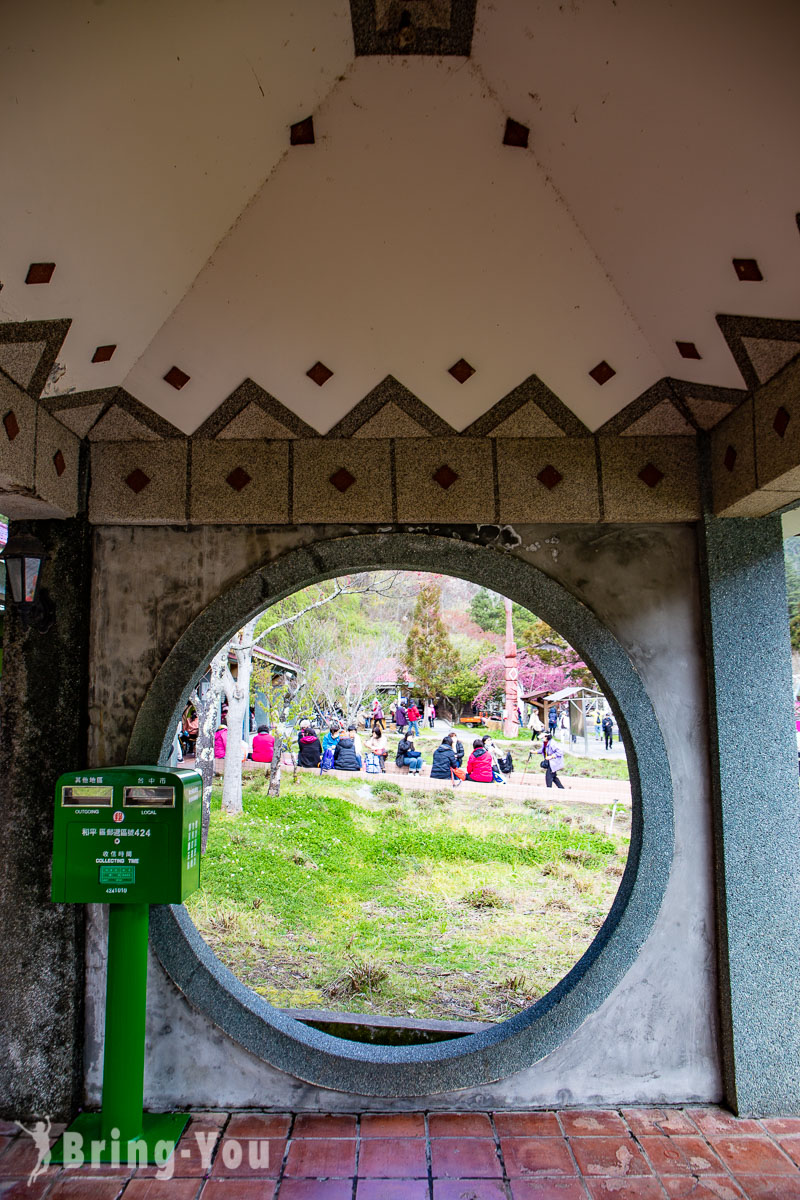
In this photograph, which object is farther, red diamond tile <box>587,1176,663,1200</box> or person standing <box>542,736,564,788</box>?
person standing <box>542,736,564,788</box>

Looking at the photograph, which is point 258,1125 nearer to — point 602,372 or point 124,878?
point 124,878

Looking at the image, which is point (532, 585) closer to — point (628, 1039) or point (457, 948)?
point (628, 1039)

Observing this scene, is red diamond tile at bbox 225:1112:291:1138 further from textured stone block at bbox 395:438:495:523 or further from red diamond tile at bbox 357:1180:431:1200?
textured stone block at bbox 395:438:495:523

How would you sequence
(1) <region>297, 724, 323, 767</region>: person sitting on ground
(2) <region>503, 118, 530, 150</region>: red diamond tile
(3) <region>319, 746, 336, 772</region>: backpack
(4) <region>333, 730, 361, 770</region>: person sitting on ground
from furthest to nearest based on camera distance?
(3) <region>319, 746, 336, 772</region>: backpack < (4) <region>333, 730, 361, 770</region>: person sitting on ground < (1) <region>297, 724, 323, 767</region>: person sitting on ground < (2) <region>503, 118, 530, 150</region>: red diamond tile

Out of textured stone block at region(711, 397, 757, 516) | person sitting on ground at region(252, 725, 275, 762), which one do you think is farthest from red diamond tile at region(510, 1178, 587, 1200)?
person sitting on ground at region(252, 725, 275, 762)

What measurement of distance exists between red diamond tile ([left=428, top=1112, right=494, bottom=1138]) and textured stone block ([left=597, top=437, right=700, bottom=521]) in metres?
2.38

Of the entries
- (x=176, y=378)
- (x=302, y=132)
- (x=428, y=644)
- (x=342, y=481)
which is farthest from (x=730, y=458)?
(x=428, y=644)

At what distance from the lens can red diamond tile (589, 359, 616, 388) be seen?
280cm

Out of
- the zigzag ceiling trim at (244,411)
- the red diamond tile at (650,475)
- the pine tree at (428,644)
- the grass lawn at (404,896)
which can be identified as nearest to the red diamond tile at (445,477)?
the zigzag ceiling trim at (244,411)

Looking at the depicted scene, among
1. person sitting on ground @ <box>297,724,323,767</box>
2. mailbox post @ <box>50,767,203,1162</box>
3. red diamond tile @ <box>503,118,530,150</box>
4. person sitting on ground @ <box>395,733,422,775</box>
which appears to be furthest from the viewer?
person sitting on ground @ <box>395,733,422,775</box>

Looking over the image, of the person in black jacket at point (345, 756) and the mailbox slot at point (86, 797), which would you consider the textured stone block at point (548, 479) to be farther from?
the person in black jacket at point (345, 756)

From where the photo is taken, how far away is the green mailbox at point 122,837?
2596 mm

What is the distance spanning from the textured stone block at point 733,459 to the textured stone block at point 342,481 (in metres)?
1.33

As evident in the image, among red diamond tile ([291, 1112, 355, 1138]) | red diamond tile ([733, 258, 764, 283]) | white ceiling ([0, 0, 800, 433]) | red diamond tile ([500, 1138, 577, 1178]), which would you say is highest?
white ceiling ([0, 0, 800, 433])
